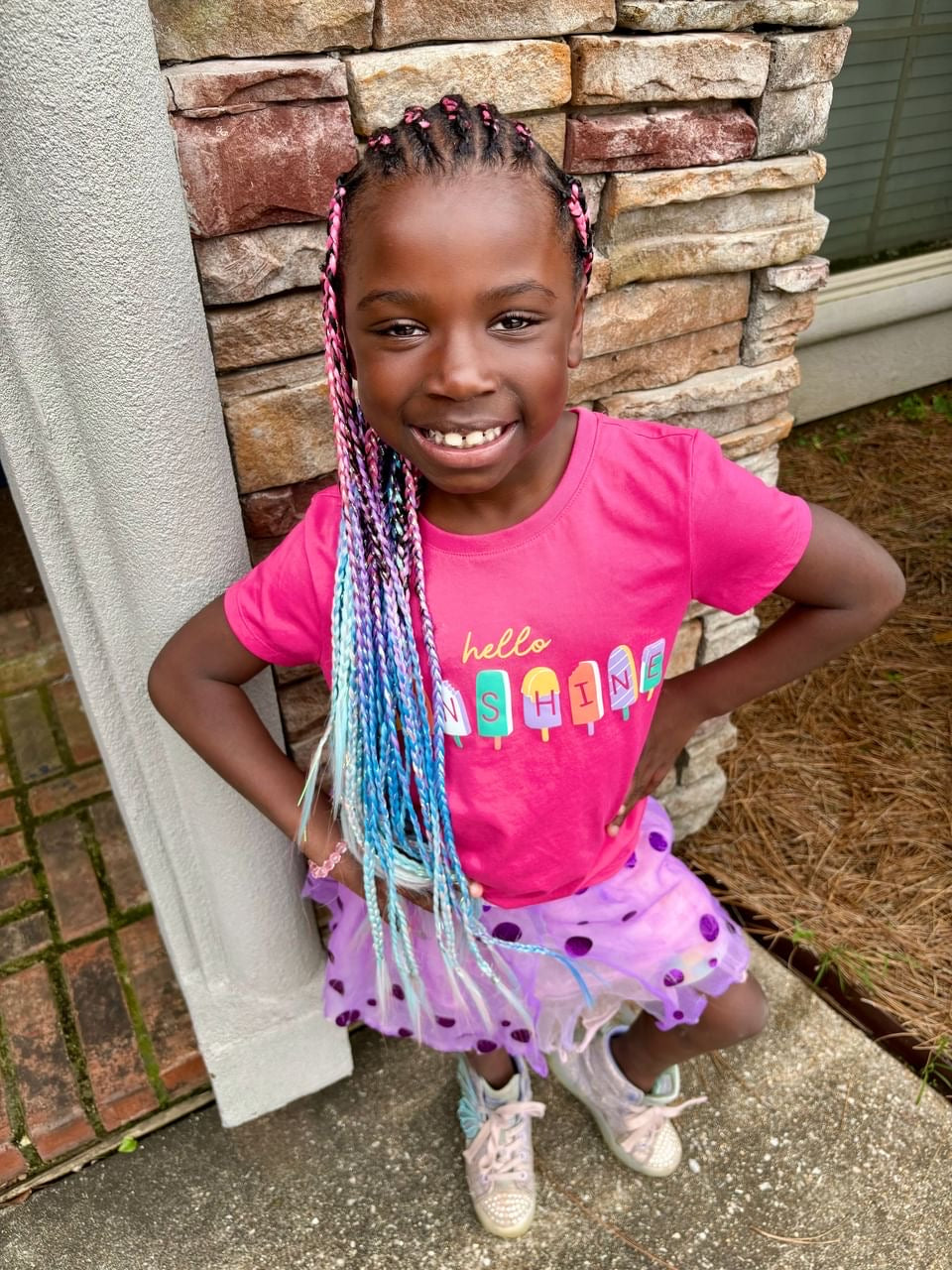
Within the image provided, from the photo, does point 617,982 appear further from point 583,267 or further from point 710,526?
point 583,267

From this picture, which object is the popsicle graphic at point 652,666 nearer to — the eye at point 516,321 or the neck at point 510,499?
the neck at point 510,499

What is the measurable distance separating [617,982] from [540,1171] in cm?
48

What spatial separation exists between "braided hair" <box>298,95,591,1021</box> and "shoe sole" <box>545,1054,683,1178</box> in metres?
0.51

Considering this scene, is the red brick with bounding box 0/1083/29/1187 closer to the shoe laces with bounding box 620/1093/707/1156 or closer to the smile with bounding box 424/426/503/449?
the shoe laces with bounding box 620/1093/707/1156

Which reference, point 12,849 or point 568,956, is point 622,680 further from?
point 12,849

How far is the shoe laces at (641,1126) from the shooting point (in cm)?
182

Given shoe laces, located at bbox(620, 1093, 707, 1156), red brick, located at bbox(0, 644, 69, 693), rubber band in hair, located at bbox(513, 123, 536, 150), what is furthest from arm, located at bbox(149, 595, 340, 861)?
red brick, located at bbox(0, 644, 69, 693)

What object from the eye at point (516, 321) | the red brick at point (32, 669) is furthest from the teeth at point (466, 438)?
the red brick at point (32, 669)

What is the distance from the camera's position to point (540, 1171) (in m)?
1.86

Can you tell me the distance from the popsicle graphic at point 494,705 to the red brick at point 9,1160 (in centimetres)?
137

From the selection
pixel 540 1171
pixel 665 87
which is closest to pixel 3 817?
pixel 540 1171

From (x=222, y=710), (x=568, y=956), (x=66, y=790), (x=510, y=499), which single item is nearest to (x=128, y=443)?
(x=222, y=710)

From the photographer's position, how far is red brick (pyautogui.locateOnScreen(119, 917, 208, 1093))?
2.05 meters

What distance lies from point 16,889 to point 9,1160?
716 mm
